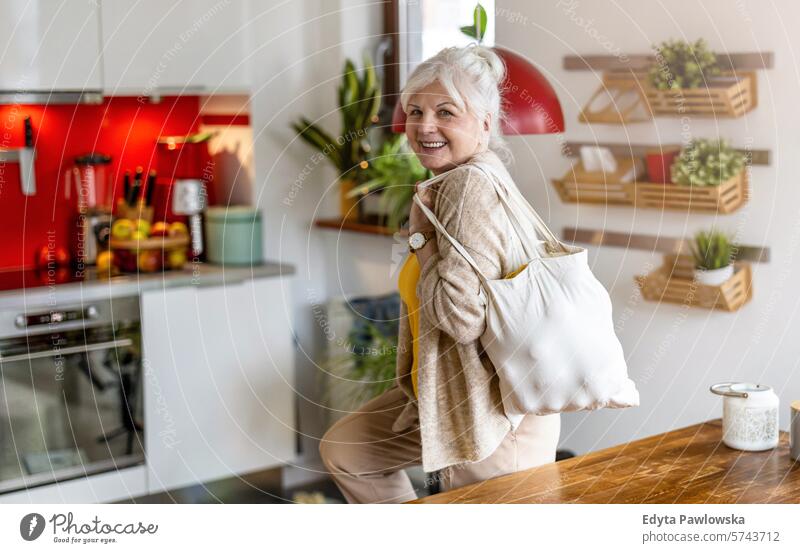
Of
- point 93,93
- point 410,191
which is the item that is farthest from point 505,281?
point 93,93

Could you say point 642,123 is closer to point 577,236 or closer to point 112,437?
point 577,236

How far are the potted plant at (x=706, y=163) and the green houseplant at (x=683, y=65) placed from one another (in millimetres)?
113

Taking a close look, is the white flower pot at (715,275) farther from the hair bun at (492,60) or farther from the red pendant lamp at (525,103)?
the hair bun at (492,60)

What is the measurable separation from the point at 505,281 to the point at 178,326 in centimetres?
140

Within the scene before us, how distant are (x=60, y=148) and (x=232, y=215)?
0.48 meters

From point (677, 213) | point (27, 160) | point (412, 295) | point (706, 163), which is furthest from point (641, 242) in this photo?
point (27, 160)

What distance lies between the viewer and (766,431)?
4.89ft

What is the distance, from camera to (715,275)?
6.25ft

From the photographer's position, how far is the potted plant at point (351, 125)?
2752 millimetres

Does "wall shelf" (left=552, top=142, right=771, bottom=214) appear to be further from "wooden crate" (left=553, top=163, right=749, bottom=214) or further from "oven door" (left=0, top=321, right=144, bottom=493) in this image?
"oven door" (left=0, top=321, right=144, bottom=493)

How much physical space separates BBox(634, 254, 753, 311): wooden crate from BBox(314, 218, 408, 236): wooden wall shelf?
2.49ft

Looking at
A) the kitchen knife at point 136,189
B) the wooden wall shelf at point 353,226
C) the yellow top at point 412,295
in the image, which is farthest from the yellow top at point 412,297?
the kitchen knife at point 136,189

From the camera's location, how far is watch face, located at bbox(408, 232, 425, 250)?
1.43 metres

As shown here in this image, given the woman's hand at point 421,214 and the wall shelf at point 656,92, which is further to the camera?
the wall shelf at point 656,92
